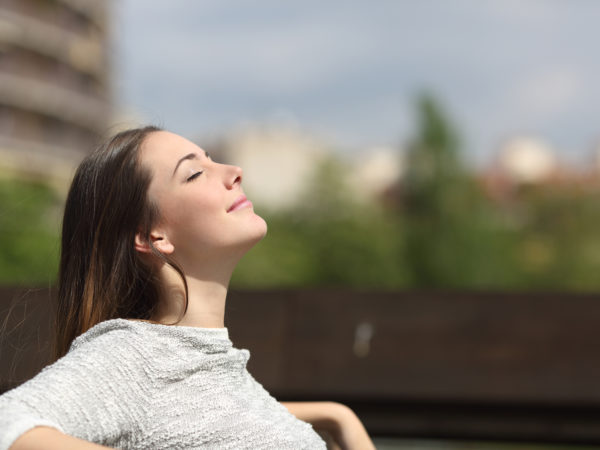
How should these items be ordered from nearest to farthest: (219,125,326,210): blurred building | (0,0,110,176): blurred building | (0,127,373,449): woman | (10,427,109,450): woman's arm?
(10,427,109,450): woman's arm → (0,127,373,449): woman → (0,0,110,176): blurred building → (219,125,326,210): blurred building

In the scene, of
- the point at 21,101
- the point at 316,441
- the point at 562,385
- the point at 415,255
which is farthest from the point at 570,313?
the point at 21,101

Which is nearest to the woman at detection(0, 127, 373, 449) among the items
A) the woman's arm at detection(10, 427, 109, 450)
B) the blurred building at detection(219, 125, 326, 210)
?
the woman's arm at detection(10, 427, 109, 450)

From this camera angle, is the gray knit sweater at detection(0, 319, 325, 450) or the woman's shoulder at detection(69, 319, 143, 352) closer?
the gray knit sweater at detection(0, 319, 325, 450)

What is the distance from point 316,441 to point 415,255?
97.8 ft

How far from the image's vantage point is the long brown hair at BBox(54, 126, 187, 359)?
4.30 feet

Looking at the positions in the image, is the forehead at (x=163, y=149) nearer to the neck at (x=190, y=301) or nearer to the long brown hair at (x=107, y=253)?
the long brown hair at (x=107, y=253)

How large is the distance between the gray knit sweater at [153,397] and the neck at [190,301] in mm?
38

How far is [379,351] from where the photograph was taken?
1887mm

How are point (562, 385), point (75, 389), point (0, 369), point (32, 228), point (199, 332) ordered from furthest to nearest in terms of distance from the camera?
1. point (32, 228)
2. point (562, 385)
3. point (0, 369)
4. point (199, 332)
5. point (75, 389)

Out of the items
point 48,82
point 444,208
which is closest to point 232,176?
point 444,208

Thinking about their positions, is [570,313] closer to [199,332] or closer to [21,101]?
[199,332]

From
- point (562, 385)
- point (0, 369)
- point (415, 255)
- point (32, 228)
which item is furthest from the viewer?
point (415, 255)

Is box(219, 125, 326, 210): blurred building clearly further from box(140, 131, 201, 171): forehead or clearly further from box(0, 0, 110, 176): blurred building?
box(140, 131, 201, 171): forehead

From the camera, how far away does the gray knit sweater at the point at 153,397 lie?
3.40 feet
